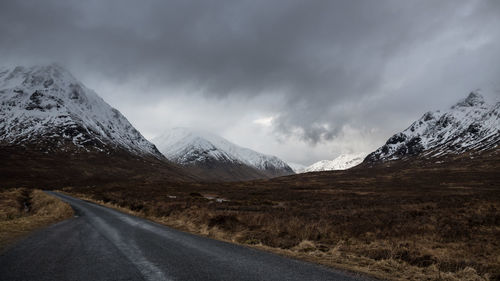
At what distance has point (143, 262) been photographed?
9039mm

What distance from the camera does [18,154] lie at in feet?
550

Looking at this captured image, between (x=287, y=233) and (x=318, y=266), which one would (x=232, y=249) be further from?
(x=287, y=233)

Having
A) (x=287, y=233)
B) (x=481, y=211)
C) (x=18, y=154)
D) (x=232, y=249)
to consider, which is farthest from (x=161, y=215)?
(x=18, y=154)

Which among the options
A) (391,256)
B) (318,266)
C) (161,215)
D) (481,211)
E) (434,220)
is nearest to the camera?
(318,266)

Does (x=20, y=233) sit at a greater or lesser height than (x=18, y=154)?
lesser

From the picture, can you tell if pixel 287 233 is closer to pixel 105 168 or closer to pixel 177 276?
pixel 177 276

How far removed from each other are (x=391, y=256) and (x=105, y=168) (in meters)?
202

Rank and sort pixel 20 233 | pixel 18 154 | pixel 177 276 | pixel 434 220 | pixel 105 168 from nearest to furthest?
pixel 177 276 → pixel 20 233 → pixel 434 220 → pixel 18 154 → pixel 105 168

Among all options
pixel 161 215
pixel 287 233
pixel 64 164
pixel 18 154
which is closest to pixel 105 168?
pixel 64 164

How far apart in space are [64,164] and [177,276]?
196 m

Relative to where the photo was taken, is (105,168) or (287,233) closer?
(287,233)

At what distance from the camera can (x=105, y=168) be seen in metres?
185

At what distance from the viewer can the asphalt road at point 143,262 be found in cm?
771

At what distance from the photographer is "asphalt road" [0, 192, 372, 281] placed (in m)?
7.71
